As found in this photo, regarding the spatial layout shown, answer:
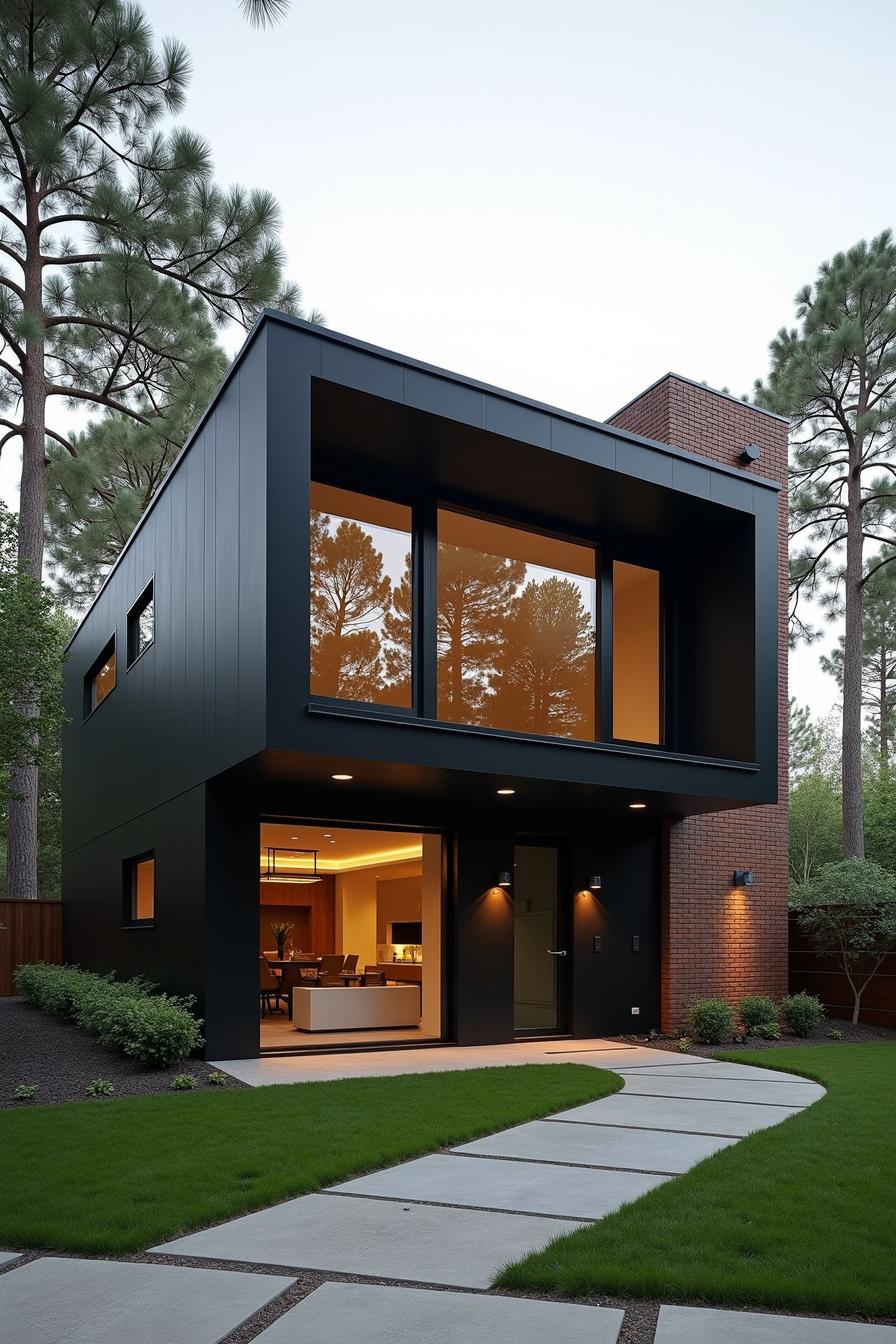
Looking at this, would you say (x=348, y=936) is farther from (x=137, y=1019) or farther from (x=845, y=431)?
(x=845, y=431)

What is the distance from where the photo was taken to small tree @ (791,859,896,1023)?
42.8ft

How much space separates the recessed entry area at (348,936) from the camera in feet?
39.3

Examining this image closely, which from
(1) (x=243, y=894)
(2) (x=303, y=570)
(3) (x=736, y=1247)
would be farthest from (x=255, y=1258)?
(1) (x=243, y=894)

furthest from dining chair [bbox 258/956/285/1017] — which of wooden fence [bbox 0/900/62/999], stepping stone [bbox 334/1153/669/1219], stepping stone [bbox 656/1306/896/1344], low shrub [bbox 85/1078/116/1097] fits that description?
stepping stone [bbox 656/1306/896/1344]

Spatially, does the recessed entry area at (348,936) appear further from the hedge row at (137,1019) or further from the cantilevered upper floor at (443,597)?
the cantilevered upper floor at (443,597)

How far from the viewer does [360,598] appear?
991 centimetres

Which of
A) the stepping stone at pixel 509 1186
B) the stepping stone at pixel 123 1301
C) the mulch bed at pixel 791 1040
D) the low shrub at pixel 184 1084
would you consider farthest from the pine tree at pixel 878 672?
the stepping stone at pixel 123 1301

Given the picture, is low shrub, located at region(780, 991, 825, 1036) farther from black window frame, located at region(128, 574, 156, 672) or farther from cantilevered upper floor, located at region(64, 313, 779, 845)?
black window frame, located at region(128, 574, 156, 672)

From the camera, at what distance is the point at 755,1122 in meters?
7.11

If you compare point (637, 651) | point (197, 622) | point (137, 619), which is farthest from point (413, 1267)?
point (137, 619)

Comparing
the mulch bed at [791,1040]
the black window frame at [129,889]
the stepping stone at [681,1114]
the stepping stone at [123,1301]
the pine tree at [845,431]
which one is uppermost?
the pine tree at [845,431]

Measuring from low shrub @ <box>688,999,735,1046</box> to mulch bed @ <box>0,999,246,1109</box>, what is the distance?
547cm

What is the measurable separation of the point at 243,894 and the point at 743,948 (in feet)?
21.7

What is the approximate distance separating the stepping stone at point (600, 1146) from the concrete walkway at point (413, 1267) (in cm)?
2
